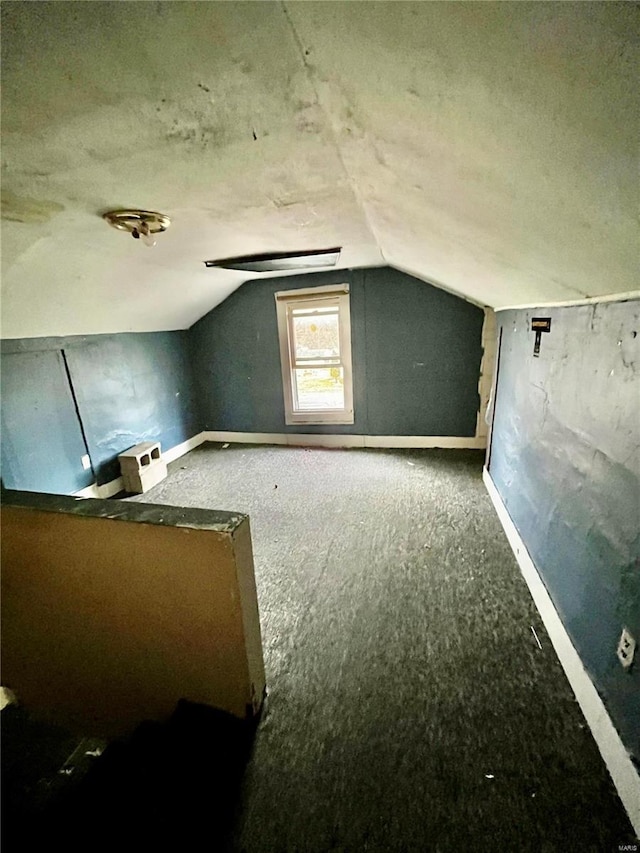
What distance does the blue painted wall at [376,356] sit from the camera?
3.58 m

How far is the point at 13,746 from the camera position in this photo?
1.30 meters

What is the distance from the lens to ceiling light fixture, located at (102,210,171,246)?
147 cm

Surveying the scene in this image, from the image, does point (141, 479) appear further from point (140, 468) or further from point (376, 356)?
point (376, 356)

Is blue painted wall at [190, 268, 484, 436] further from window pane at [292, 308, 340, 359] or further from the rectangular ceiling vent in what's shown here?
the rectangular ceiling vent

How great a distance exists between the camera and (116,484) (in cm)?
320

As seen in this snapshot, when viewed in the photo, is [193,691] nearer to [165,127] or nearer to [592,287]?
[165,127]

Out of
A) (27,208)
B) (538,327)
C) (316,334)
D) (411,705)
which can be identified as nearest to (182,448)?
(316,334)

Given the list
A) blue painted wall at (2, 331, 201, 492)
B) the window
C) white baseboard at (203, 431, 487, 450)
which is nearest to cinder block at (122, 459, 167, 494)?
blue painted wall at (2, 331, 201, 492)

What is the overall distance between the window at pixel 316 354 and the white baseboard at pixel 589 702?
8.16 feet

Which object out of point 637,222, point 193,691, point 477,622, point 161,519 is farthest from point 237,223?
point 477,622

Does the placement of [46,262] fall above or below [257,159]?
below

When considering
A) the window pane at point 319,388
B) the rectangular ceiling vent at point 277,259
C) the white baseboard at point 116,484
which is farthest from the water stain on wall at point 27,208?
the window pane at point 319,388

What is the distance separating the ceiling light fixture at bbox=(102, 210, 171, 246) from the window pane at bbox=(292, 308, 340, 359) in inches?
91.4

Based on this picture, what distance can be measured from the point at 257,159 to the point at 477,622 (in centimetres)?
212
